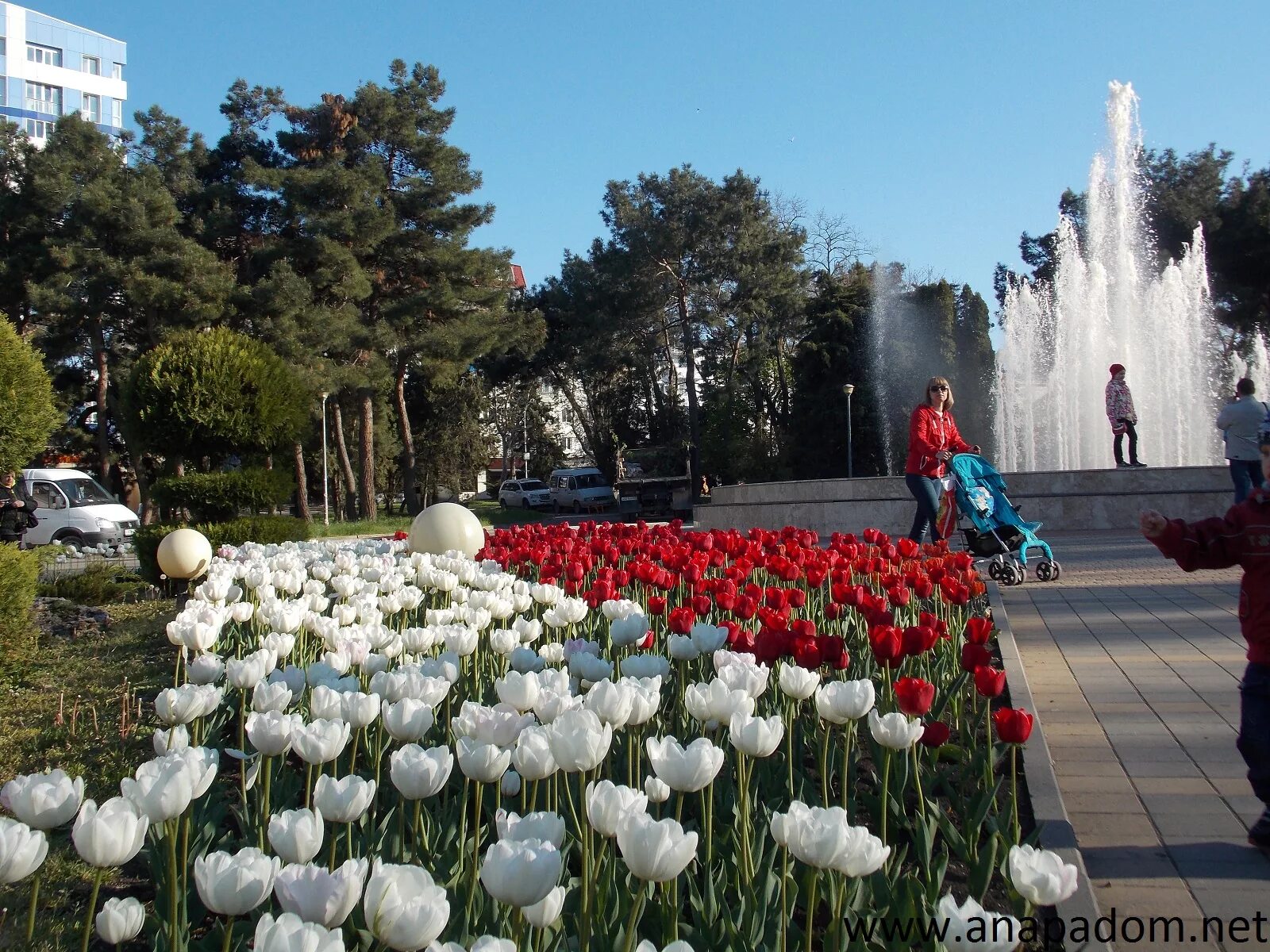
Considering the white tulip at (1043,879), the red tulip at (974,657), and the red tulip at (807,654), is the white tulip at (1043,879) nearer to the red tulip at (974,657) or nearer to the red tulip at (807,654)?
the red tulip at (807,654)

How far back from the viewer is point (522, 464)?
64875 millimetres

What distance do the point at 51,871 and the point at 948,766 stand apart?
10.8 feet

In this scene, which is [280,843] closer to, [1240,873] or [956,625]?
[1240,873]

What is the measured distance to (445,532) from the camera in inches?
376

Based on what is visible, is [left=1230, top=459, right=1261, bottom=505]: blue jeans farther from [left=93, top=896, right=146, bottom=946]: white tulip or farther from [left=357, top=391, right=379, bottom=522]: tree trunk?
[left=357, top=391, right=379, bottom=522]: tree trunk

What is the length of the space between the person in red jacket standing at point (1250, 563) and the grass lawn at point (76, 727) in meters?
3.53

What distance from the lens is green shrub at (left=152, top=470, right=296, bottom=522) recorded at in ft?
44.6

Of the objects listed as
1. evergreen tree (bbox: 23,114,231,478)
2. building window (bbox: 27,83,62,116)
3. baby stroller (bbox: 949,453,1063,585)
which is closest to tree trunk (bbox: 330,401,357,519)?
evergreen tree (bbox: 23,114,231,478)

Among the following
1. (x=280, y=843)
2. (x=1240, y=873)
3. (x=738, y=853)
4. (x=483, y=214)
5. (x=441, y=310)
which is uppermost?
(x=483, y=214)

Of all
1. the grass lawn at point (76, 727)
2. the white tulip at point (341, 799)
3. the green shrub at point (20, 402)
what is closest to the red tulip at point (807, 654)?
the white tulip at point (341, 799)

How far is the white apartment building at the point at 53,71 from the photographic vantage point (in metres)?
73.9

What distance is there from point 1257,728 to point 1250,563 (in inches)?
21.9

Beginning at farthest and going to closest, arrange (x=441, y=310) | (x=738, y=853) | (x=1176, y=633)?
(x=441, y=310)
(x=1176, y=633)
(x=738, y=853)

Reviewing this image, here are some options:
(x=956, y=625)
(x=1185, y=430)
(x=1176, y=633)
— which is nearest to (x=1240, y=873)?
(x=956, y=625)
